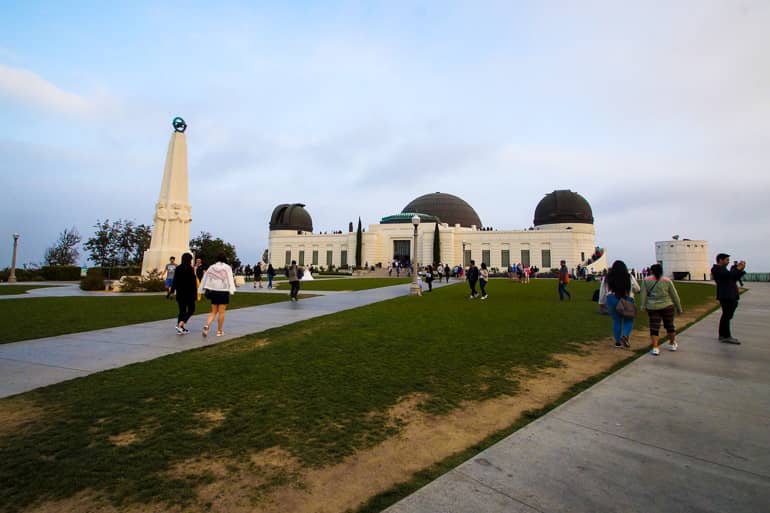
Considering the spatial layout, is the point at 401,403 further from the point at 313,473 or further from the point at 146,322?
the point at 146,322

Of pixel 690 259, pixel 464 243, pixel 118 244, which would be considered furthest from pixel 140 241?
pixel 690 259

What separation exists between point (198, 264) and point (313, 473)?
12.6 meters

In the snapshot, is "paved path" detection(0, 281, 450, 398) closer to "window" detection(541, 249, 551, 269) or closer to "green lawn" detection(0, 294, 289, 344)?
"green lawn" detection(0, 294, 289, 344)

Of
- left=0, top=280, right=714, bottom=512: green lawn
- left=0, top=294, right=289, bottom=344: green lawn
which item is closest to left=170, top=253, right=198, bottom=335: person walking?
left=0, top=280, right=714, bottom=512: green lawn

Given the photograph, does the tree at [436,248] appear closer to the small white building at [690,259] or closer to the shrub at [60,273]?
the small white building at [690,259]

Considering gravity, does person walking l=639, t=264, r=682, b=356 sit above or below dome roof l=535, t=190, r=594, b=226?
below

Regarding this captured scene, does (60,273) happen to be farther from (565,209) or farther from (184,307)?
(565,209)

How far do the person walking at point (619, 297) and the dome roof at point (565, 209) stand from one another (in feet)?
173

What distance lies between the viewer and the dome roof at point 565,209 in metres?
55.7

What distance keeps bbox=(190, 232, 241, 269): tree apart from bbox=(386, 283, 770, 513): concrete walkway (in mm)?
52723

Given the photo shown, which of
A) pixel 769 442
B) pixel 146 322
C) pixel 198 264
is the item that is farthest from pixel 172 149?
pixel 769 442

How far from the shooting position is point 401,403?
4184 millimetres

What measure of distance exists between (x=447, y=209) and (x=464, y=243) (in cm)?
1348

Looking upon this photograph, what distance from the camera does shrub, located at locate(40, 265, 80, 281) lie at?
35500 millimetres
